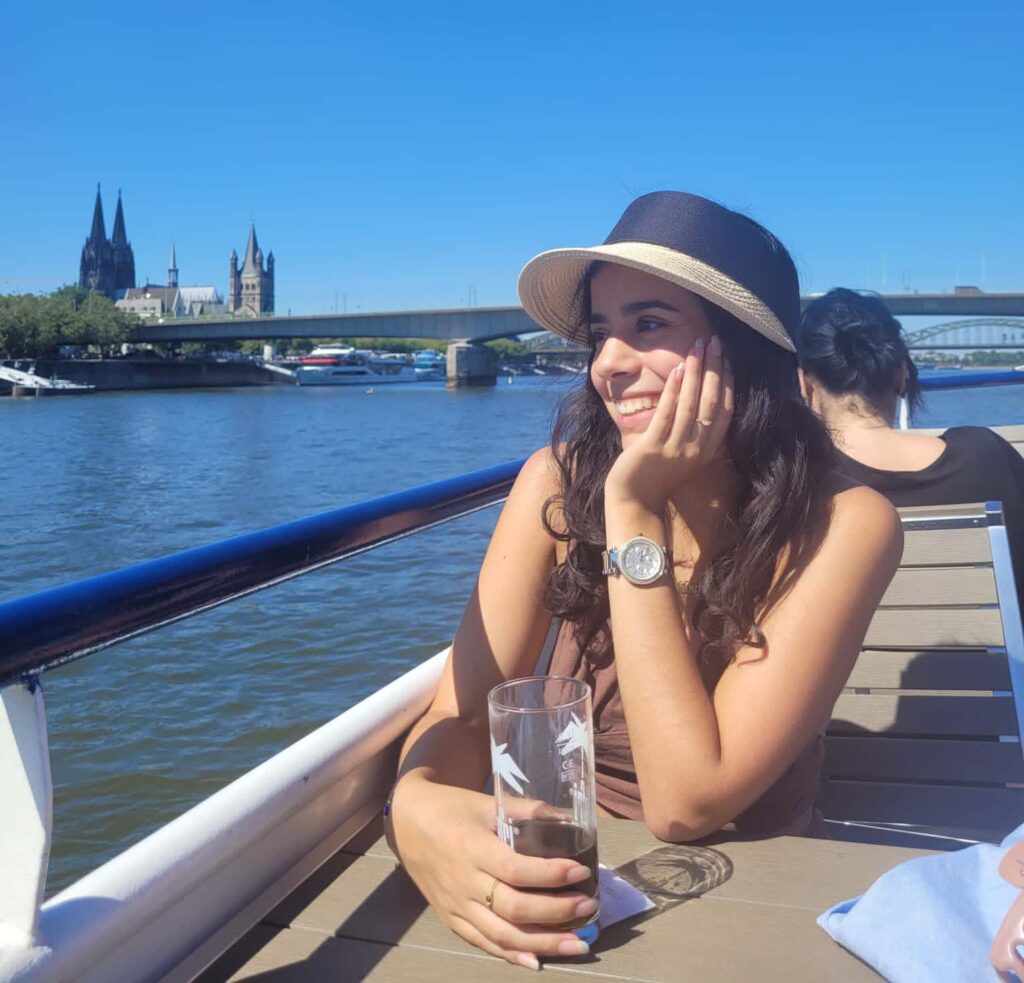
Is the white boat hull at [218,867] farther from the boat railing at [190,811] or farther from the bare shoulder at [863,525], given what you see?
the bare shoulder at [863,525]

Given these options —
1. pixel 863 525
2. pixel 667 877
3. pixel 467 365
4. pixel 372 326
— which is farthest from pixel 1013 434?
pixel 467 365

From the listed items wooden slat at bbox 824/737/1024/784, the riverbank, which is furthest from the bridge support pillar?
wooden slat at bbox 824/737/1024/784

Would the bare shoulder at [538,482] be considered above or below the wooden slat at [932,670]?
above

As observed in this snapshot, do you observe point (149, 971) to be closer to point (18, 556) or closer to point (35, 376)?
point (18, 556)

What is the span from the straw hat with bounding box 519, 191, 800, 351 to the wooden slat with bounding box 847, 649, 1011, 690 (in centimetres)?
95

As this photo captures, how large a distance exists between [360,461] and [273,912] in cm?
2211

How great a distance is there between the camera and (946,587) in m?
2.21

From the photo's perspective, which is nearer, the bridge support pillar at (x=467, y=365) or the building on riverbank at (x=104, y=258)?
the bridge support pillar at (x=467, y=365)

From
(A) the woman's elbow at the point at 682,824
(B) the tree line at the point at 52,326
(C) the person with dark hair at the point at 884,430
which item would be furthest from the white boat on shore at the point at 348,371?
(A) the woman's elbow at the point at 682,824

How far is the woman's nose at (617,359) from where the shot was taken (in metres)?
1.45

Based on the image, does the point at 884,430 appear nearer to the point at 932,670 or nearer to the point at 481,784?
the point at 932,670

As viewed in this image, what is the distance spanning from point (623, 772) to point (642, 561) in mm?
316

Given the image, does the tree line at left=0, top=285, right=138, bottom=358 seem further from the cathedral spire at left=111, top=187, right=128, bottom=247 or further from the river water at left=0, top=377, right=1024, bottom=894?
the cathedral spire at left=111, top=187, right=128, bottom=247

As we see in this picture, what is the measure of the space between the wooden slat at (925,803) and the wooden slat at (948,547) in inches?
18.3
